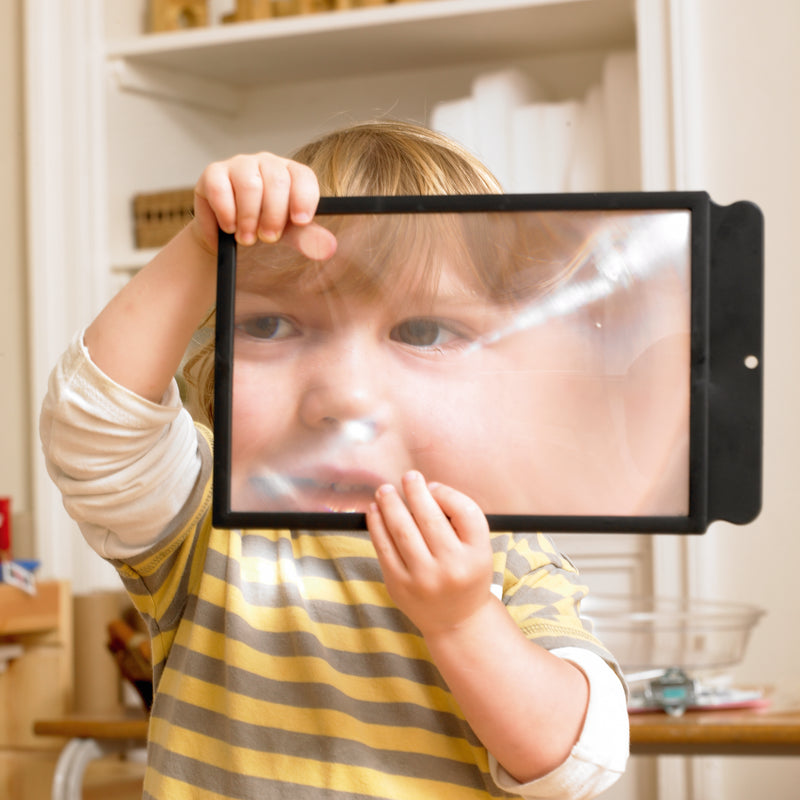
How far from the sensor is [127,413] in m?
0.51

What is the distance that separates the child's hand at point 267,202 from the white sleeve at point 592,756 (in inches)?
9.9

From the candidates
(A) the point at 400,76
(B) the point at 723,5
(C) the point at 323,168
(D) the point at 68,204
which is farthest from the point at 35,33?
(C) the point at 323,168

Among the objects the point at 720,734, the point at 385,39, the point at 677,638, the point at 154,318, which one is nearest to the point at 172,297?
the point at 154,318

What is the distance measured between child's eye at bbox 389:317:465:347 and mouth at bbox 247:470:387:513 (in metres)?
0.07

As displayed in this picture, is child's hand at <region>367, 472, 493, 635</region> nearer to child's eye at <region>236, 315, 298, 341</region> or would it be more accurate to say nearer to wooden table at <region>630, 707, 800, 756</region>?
child's eye at <region>236, 315, 298, 341</region>

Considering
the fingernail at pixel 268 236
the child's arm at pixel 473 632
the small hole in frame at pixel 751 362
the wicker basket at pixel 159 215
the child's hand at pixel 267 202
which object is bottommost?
the child's arm at pixel 473 632

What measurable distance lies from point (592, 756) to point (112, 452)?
28 centimetres

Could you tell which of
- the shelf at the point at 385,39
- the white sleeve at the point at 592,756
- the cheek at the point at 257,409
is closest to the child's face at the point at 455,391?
the cheek at the point at 257,409

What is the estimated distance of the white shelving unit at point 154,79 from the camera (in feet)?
4.51

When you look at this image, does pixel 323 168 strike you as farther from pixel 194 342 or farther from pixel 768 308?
pixel 768 308

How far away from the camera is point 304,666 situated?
593mm

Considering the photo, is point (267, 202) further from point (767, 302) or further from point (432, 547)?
point (767, 302)

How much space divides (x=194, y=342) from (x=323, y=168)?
13 cm

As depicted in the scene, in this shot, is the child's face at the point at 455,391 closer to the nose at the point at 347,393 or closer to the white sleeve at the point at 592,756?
the nose at the point at 347,393
